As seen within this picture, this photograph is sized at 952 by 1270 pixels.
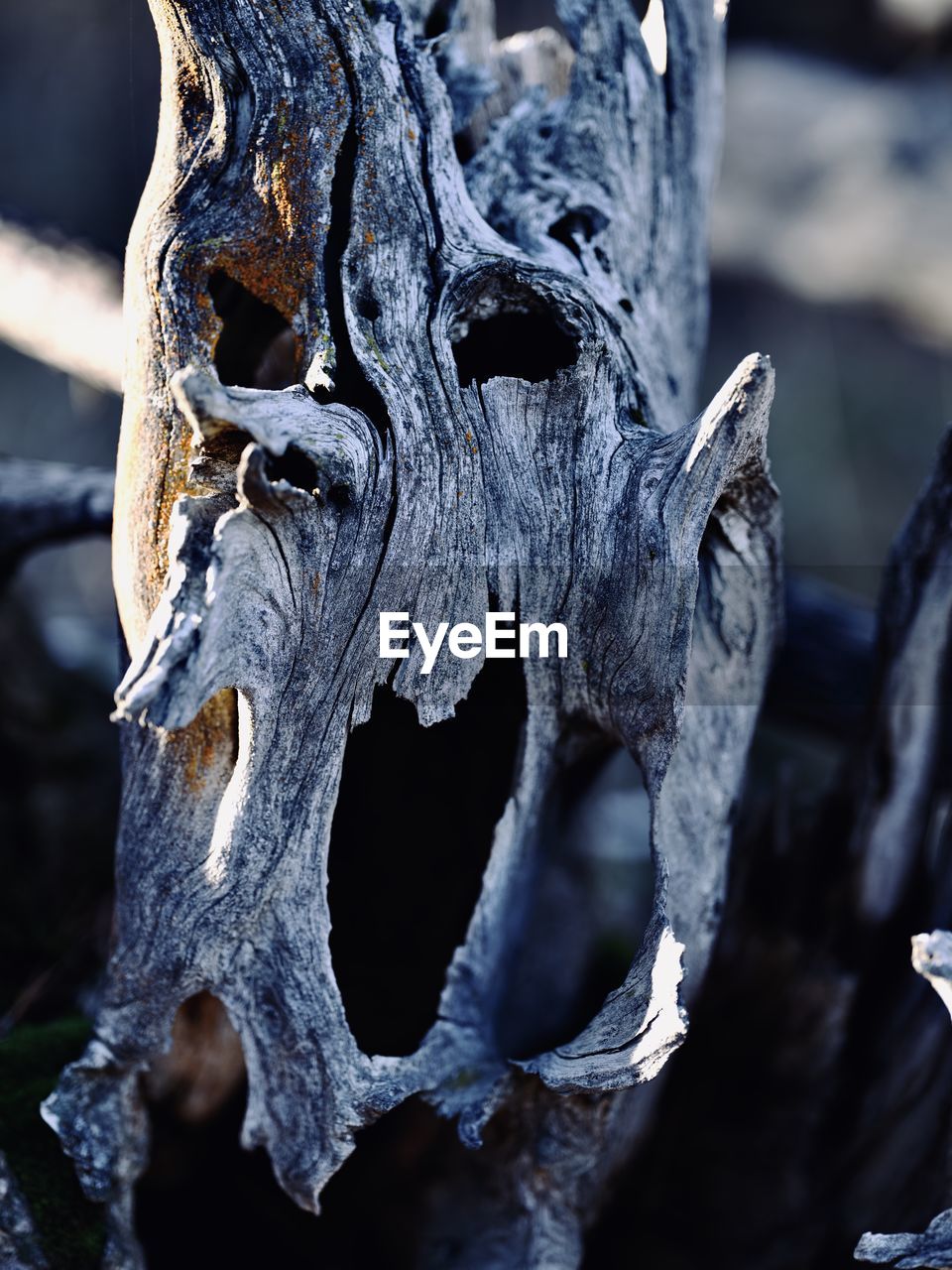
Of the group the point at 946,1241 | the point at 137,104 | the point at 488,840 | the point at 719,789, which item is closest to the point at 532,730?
the point at 488,840

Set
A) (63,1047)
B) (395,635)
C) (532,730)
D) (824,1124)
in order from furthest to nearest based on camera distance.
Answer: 1. (824,1124)
2. (63,1047)
3. (532,730)
4. (395,635)

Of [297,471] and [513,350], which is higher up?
[513,350]

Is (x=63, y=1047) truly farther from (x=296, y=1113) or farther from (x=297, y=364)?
(x=297, y=364)

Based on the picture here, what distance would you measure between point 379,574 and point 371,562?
3cm

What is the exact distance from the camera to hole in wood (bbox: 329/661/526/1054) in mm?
2094

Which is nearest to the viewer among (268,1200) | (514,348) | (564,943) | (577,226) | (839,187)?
(514,348)

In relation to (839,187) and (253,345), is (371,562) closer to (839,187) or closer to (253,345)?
(253,345)

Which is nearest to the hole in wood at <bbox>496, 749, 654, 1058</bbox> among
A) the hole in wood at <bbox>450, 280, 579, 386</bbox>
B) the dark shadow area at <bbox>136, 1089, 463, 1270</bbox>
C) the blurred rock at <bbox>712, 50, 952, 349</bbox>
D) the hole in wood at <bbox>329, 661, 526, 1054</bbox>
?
the hole in wood at <bbox>329, 661, 526, 1054</bbox>

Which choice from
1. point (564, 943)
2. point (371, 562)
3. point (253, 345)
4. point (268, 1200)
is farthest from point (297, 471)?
point (268, 1200)

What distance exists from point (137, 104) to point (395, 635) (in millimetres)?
1579

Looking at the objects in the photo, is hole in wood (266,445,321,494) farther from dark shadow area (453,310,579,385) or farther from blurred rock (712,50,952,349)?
→ blurred rock (712,50,952,349)

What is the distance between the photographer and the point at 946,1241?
63.2 inches

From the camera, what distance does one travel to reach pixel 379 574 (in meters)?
1.87

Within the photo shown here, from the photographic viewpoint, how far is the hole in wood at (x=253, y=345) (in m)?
2.14
